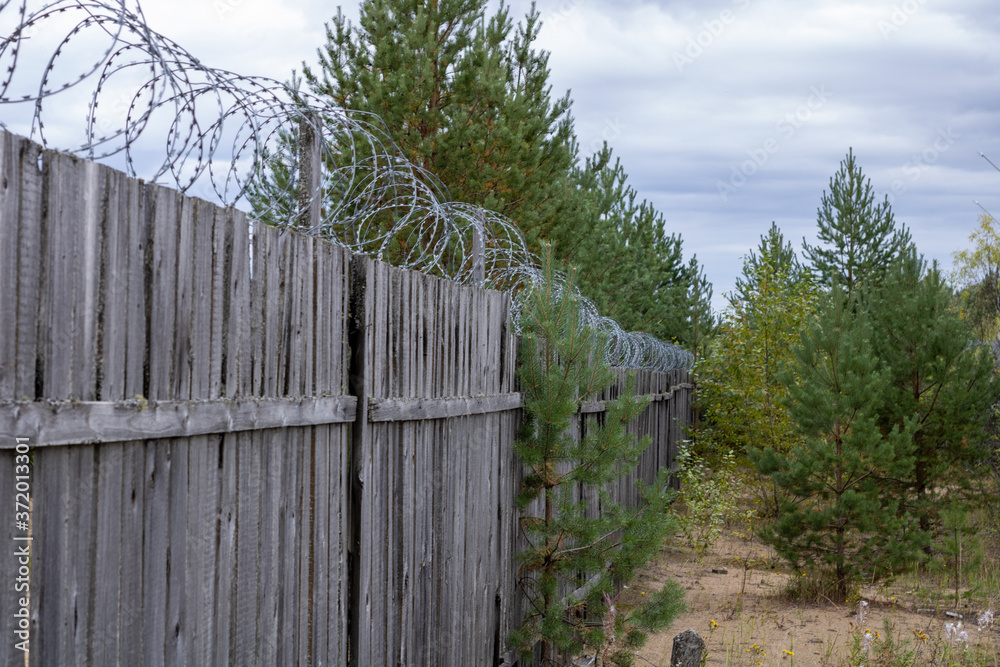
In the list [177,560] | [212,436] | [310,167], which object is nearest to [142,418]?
[212,436]

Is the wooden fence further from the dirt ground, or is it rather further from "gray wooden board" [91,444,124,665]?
the dirt ground

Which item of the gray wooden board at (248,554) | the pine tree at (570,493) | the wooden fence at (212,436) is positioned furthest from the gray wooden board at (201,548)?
the pine tree at (570,493)

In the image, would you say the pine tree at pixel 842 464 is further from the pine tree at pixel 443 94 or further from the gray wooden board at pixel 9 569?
the gray wooden board at pixel 9 569

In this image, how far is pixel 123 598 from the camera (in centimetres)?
212

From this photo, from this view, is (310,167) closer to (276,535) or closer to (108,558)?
(276,535)

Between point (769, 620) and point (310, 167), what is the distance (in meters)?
5.88

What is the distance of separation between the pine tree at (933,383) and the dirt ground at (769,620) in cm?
173

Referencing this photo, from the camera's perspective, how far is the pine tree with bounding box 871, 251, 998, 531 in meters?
9.35

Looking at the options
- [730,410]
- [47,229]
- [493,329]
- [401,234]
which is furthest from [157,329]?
[730,410]

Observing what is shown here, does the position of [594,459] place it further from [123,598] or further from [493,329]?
[123,598]

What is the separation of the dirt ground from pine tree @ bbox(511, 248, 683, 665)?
146 cm

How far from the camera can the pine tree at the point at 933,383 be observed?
9.35 meters

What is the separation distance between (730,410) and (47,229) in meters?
12.0

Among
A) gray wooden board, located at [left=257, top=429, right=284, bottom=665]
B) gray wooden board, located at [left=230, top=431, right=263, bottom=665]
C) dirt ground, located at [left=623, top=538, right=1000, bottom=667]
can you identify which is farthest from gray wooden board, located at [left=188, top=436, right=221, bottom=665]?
dirt ground, located at [left=623, top=538, right=1000, bottom=667]
